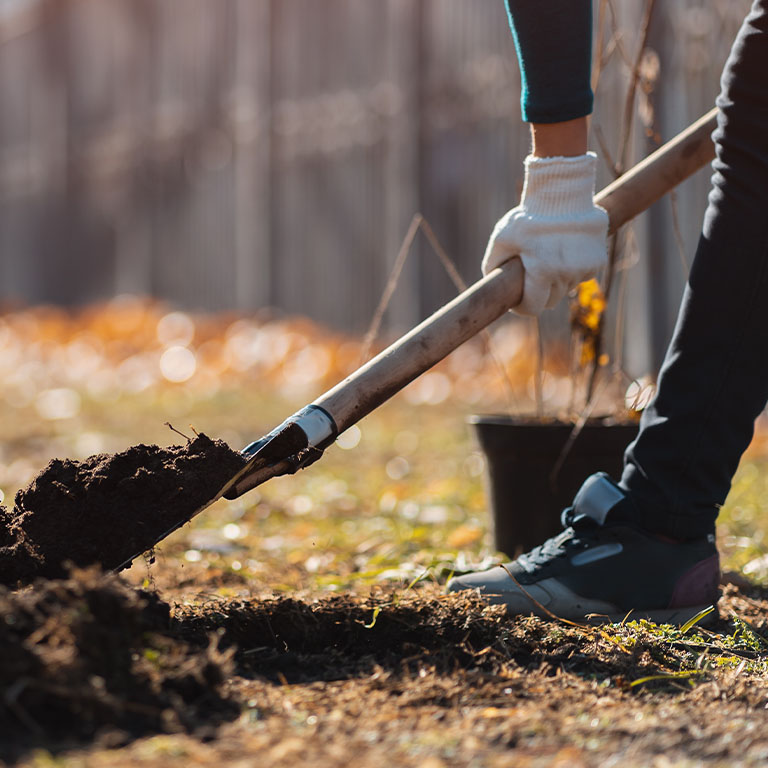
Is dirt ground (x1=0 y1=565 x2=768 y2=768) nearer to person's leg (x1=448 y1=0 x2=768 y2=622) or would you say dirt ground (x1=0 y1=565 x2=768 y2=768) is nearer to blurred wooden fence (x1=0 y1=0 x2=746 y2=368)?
person's leg (x1=448 y1=0 x2=768 y2=622)

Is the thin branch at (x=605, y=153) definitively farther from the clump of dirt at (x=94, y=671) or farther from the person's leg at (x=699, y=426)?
the clump of dirt at (x=94, y=671)

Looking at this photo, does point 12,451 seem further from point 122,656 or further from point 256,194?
point 256,194

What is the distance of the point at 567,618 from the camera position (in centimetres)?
205

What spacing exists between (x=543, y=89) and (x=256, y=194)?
289 inches

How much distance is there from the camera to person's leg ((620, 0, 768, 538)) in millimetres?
2004

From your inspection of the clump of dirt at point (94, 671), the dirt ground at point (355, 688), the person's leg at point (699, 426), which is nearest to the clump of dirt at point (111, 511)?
the dirt ground at point (355, 688)

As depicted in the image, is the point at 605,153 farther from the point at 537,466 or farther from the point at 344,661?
the point at 344,661

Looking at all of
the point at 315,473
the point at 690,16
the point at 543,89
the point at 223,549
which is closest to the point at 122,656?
the point at 543,89

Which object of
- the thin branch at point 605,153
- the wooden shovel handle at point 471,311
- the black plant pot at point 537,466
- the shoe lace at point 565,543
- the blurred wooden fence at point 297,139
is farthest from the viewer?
the blurred wooden fence at point 297,139

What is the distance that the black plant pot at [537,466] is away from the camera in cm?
245

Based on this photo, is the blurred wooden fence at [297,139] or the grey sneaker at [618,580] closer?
the grey sneaker at [618,580]

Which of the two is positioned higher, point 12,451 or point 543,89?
point 543,89

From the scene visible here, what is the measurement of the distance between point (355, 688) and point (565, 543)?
700mm

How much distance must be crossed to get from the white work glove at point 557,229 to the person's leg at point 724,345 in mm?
225
